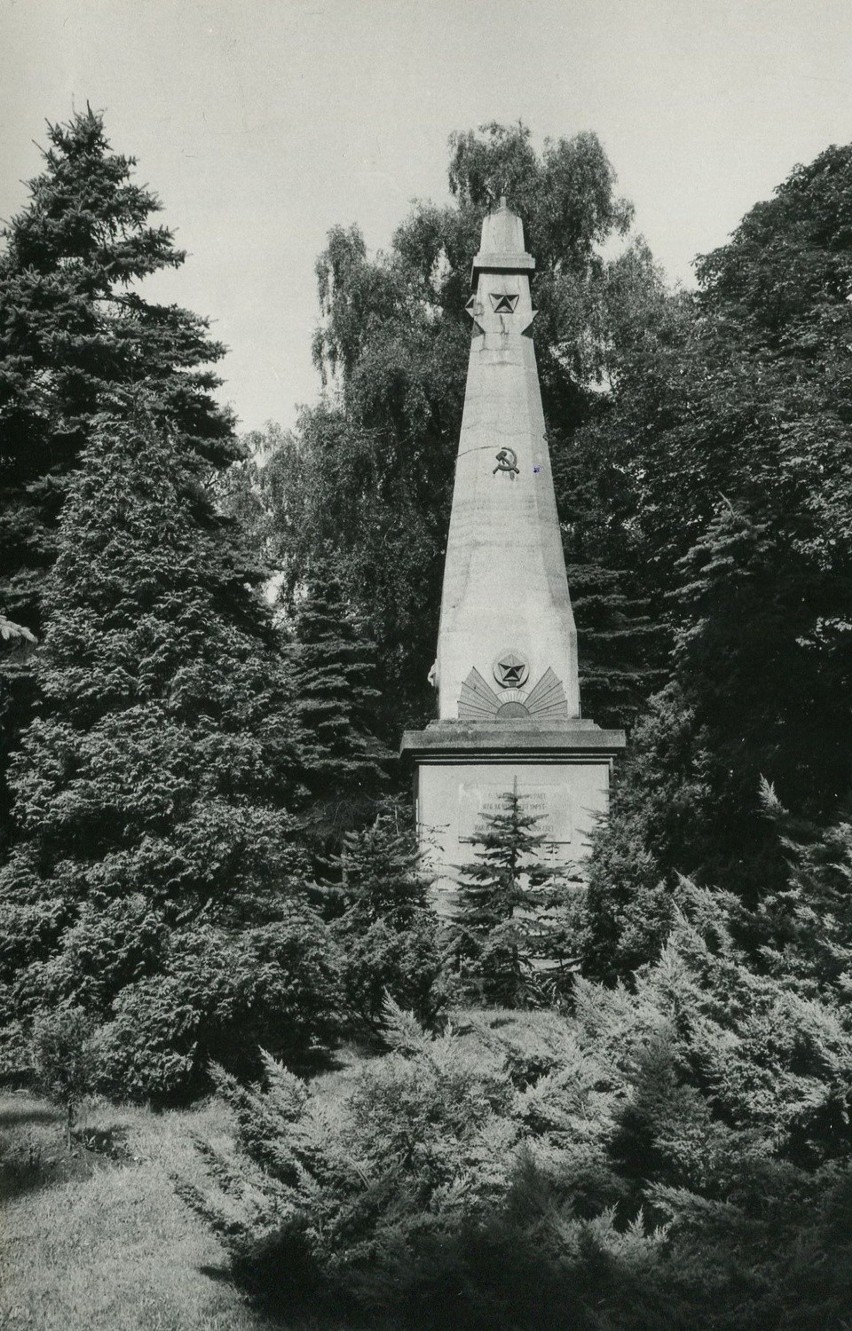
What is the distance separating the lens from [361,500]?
21.0 metres

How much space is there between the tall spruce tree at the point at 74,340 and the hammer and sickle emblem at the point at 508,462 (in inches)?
125

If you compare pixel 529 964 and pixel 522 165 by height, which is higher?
pixel 522 165

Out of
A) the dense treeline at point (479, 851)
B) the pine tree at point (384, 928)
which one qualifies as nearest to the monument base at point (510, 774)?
the dense treeline at point (479, 851)

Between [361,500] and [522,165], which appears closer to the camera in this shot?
[361,500]

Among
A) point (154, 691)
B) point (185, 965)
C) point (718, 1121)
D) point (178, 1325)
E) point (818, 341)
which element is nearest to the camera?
point (178, 1325)

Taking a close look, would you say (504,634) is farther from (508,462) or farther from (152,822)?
(152,822)

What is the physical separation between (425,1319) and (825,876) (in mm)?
3073

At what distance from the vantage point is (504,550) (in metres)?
13.0

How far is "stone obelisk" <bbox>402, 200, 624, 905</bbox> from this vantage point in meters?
11.8

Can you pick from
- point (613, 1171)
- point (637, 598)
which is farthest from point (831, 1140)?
point (637, 598)

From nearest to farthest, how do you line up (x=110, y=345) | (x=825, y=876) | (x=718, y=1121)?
(x=718, y=1121), (x=825, y=876), (x=110, y=345)

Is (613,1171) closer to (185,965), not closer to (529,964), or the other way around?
(185,965)

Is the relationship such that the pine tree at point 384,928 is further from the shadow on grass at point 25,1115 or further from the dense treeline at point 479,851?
the shadow on grass at point 25,1115

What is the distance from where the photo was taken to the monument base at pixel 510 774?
464 inches
